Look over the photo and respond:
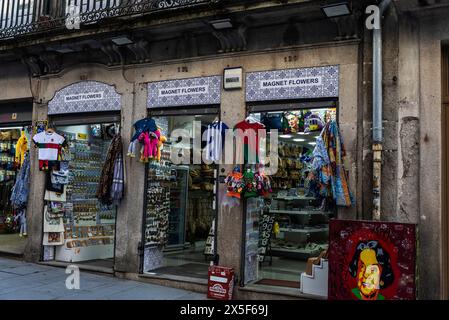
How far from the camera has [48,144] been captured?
30.5 ft

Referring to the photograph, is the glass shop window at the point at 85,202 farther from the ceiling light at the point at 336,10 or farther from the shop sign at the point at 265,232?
the ceiling light at the point at 336,10

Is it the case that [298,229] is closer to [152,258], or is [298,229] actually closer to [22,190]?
[152,258]

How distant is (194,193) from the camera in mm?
11562

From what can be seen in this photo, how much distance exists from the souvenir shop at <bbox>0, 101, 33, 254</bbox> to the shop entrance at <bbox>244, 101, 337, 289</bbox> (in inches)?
204

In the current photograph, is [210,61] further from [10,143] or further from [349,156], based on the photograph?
[10,143]

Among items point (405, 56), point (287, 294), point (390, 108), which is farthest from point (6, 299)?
point (405, 56)

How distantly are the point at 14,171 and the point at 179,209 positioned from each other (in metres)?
5.51

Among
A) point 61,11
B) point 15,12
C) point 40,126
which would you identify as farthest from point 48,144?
point 15,12

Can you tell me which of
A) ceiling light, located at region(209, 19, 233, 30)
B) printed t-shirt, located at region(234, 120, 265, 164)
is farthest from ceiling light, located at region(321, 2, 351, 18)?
printed t-shirt, located at region(234, 120, 265, 164)

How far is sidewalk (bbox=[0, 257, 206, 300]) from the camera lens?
7.09 m

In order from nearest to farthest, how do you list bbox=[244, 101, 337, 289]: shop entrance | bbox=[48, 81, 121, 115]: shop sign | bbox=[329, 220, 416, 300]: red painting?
1. bbox=[329, 220, 416, 300]: red painting
2. bbox=[244, 101, 337, 289]: shop entrance
3. bbox=[48, 81, 121, 115]: shop sign

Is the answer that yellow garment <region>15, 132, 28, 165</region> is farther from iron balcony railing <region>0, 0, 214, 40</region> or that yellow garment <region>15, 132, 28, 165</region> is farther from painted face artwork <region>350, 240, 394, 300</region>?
painted face artwork <region>350, 240, 394, 300</region>

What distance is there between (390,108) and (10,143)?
10.5m

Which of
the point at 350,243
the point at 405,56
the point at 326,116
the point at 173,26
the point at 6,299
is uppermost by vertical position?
the point at 173,26
